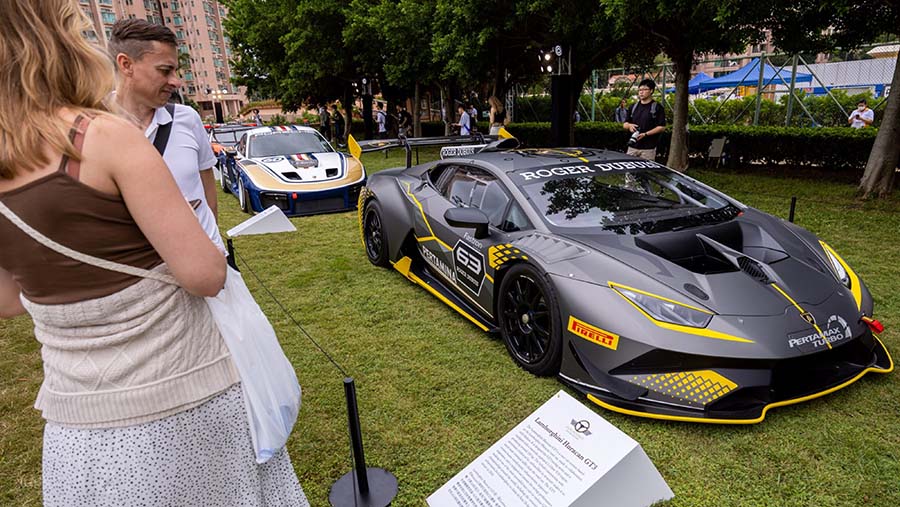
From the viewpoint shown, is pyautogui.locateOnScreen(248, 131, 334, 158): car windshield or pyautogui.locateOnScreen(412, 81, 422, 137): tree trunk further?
pyautogui.locateOnScreen(412, 81, 422, 137): tree trunk

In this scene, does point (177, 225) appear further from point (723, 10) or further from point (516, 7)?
point (516, 7)

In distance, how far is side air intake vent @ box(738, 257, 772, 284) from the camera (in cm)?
293

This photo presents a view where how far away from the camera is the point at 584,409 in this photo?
7.00 ft

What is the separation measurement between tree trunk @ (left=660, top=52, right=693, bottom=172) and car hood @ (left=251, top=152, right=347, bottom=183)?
644 cm

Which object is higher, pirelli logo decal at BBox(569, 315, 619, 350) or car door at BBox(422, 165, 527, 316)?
car door at BBox(422, 165, 527, 316)

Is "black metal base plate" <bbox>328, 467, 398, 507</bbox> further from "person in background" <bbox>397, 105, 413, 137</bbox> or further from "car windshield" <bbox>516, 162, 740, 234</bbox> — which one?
"person in background" <bbox>397, 105, 413, 137</bbox>

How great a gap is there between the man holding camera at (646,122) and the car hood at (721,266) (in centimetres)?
441

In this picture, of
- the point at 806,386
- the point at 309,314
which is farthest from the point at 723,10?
the point at 309,314

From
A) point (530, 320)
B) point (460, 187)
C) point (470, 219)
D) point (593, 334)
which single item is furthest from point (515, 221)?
point (593, 334)

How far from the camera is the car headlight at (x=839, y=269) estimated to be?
3205 millimetres

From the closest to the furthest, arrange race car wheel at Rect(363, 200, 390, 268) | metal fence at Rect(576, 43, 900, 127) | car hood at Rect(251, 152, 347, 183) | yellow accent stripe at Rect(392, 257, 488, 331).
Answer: yellow accent stripe at Rect(392, 257, 488, 331) → race car wheel at Rect(363, 200, 390, 268) → car hood at Rect(251, 152, 347, 183) → metal fence at Rect(576, 43, 900, 127)

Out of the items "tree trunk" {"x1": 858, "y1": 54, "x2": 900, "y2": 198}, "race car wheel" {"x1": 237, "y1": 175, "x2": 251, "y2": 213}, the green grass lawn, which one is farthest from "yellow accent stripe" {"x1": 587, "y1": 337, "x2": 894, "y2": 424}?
"race car wheel" {"x1": 237, "y1": 175, "x2": 251, "y2": 213}

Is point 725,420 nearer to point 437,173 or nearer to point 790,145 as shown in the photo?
point 437,173

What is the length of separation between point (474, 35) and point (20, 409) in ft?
35.5
